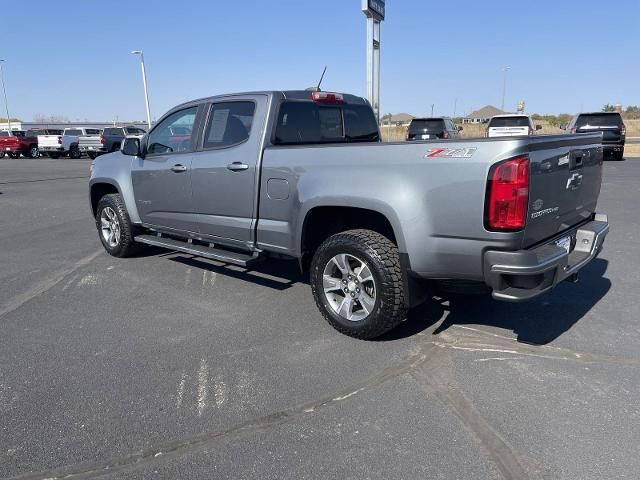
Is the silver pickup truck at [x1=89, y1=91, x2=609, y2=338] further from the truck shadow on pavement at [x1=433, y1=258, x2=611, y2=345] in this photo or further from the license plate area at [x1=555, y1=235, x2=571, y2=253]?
the truck shadow on pavement at [x1=433, y1=258, x2=611, y2=345]

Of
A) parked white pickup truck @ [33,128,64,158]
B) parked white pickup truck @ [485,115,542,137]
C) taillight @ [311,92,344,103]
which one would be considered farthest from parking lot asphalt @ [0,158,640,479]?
parked white pickup truck @ [33,128,64,158]

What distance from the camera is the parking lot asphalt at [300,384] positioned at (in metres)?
2.51

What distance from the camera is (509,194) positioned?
9.78ft

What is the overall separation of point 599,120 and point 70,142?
27878mm

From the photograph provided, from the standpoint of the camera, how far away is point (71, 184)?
15.8m

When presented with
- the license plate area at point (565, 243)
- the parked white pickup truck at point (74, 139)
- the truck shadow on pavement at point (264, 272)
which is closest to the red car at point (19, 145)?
the parked white pickup truck at point (74, 139)

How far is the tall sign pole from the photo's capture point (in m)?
12.2

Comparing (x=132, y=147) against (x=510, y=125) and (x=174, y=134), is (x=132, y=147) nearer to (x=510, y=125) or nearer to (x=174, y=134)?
(x=174, y=134)

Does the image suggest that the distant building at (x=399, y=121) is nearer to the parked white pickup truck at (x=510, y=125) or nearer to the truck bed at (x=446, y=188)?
the parked white pickup truck at (x=510, y=125)

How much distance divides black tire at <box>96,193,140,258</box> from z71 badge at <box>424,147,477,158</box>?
4228mm

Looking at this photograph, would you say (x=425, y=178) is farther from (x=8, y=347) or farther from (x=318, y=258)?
(x=8, y=347)

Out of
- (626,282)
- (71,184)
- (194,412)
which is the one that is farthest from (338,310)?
(71,184)

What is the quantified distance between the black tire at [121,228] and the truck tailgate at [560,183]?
474cm

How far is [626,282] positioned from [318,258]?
10.9 feet
